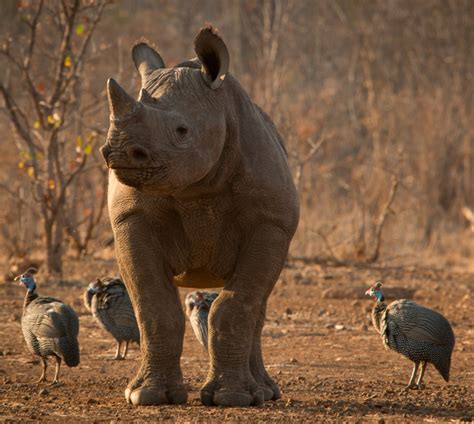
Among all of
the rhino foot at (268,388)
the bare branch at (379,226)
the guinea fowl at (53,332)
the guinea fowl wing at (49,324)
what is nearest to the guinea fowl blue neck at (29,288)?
the guinea fowl at (53,332)

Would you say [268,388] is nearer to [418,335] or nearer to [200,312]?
[418,335]

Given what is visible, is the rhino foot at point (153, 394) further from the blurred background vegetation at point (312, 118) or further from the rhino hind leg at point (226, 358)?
the blurred background vegetation at point (312, 118)

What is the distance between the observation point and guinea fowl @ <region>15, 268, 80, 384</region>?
716cm

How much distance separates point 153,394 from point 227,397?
16.2 inches

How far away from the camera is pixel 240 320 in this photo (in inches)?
236

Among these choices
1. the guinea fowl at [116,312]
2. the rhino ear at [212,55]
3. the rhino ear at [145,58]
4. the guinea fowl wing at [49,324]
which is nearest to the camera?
the rhino ear at [212,55]

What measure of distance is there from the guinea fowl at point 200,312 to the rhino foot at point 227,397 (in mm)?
1986

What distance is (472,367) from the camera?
7.98 meters

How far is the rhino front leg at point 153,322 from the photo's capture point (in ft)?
19.6

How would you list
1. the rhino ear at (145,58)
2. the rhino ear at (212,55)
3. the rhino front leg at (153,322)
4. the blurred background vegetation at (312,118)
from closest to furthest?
the rhino ear at (212,55)
the rhino front leg at (153,322)
the rhino ear at (145,58)
the blurred background vegetation at (312,118)

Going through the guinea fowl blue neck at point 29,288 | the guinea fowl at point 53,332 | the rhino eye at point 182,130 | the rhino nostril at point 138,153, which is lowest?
the guinea fowl at point 53,332

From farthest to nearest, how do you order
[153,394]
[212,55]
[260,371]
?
[260,371] → [153,394] → [212,55]

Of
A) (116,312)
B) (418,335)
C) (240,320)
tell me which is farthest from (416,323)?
(116,312)

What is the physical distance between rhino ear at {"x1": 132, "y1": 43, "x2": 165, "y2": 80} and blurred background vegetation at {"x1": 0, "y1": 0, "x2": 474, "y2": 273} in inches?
219
